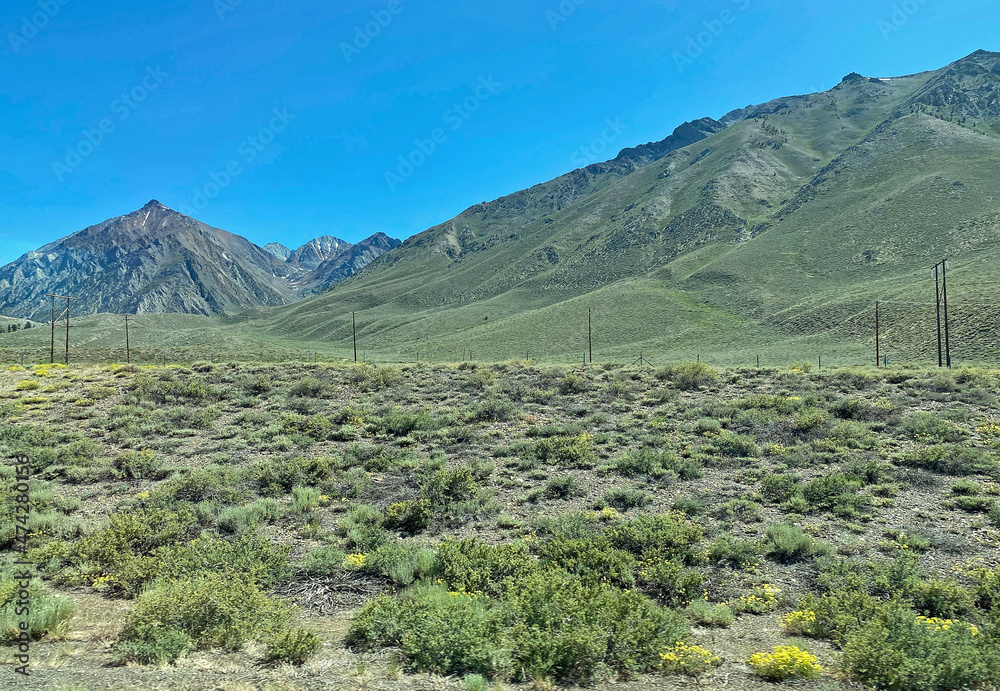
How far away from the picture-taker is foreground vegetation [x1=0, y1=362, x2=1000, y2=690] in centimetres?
527

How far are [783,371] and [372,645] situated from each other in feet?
88.4

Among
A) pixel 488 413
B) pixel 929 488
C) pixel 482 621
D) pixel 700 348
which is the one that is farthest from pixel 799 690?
pixel 700 348

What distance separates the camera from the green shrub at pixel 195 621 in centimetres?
532

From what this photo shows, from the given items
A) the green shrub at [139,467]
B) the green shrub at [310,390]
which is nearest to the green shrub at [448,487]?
the green shrub at [139,467]

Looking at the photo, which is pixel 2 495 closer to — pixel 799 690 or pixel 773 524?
pixel 799 690

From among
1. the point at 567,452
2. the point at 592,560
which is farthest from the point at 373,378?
the point at 592,560

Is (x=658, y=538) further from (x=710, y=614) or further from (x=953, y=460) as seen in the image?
(x=953, y=460)

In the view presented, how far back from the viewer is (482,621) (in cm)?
573

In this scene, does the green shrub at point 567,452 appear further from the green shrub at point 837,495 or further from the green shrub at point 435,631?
the green shrub at point 435,631

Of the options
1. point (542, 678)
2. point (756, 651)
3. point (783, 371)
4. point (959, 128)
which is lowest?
point (756, 651)

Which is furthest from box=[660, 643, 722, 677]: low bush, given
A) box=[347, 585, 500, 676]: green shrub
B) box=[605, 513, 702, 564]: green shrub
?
box=[605, 513, 702, 564]: green shrub

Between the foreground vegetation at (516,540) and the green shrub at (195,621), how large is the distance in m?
0.03

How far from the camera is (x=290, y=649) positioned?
17.5 feet

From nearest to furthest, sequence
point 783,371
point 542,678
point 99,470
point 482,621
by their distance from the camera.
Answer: point 542,678, point 482,621, point 99,470, point 783,371
